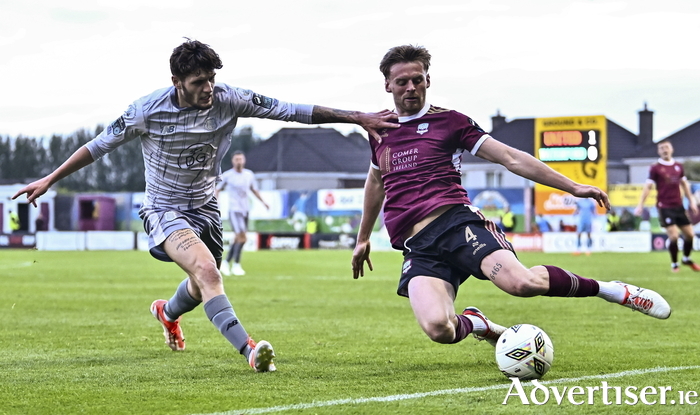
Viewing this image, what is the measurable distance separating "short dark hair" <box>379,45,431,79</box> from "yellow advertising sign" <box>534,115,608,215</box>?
A: 23410mm

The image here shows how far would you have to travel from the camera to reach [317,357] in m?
7.34

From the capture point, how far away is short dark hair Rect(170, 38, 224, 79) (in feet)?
21.2

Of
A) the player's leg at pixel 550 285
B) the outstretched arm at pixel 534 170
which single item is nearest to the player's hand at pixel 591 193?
the outstretched arm at pixel 534 170

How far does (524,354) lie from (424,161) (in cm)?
136

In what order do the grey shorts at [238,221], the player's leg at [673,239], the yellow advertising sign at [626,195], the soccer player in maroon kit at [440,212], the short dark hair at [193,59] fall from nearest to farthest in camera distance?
1. the soccer player in maroon kit at [440,212]
2. the short dark hair at [193,59]
3. the player's leg at [673,239]
4. the grey shorts at [238,221]
5. the yellow advertising sign at [626,195]

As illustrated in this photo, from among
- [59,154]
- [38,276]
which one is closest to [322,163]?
[59,154]

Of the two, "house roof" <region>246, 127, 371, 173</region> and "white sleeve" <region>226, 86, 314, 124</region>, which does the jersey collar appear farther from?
"house roof" <region>246, 127, 371, 173</region>

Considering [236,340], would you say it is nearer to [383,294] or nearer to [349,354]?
[349,354]

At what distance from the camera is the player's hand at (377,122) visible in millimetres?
6492

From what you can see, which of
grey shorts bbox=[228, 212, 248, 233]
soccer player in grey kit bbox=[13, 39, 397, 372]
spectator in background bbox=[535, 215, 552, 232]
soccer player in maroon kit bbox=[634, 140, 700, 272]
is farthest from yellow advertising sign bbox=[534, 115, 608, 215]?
soccer player in grey kit bbox=[13, 39, 397, 372]

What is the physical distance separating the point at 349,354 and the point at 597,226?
111 ft

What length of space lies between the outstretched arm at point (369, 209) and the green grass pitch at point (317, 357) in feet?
2.40

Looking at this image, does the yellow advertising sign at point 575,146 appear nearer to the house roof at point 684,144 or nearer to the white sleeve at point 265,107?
the white sleeve at point 265,107

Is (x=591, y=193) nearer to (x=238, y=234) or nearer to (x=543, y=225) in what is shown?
(x=238, y=234)
